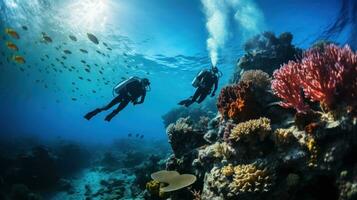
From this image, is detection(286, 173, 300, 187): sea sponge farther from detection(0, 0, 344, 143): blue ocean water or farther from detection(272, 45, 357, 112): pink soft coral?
detection(0, 0, 344, 143): blue ocean water

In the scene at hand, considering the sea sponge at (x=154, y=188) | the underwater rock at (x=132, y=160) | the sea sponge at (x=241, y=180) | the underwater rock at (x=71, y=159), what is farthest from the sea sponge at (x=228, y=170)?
the underwater rock at (x=71, y=159)

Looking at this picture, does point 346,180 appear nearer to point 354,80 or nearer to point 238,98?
point 354,80

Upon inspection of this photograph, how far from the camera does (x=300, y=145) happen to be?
485 centimetres

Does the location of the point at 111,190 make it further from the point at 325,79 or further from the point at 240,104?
the point at 325,79

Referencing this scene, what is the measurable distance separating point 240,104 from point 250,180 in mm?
2095

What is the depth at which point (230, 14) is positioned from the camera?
2231cm

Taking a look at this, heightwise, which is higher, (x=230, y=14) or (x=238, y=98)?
(x=230, y=14)

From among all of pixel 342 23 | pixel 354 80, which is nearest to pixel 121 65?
pixel 342 23

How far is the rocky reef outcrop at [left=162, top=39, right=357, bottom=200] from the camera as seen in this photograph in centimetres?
432

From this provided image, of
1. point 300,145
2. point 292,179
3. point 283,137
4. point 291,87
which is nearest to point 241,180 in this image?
point 292,179

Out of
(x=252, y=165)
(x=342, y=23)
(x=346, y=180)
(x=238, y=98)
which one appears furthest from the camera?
(x=342, y=23)

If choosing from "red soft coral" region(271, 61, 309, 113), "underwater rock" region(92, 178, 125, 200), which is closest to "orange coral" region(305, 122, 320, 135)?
"red soft coral" region(271, 61, 309, 113)

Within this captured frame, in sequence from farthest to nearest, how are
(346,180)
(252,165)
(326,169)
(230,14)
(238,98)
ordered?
1. (230,14)
2. (238,98)
3. (252,165)
4. (326,169)
5. (346,180)

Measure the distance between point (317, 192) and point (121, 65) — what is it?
125ft
